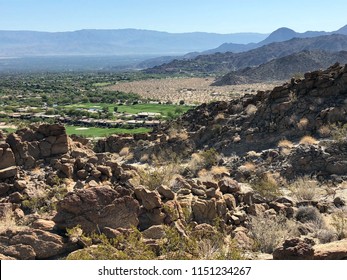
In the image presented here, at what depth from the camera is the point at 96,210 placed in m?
10.9

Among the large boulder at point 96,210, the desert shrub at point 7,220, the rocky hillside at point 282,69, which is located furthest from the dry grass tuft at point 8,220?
the rocky hillside at point 282,69

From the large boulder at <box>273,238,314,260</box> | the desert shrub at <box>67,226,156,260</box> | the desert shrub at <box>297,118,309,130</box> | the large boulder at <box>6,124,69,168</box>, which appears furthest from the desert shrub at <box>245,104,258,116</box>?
the large boulder at <box>273,238,314,260</box>

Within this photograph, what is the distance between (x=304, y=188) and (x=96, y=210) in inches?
344

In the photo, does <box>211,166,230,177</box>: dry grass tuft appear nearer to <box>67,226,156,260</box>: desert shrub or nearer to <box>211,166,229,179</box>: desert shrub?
<box>211,166,229,179</box>: desert shrub

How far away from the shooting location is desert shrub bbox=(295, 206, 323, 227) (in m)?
12.6

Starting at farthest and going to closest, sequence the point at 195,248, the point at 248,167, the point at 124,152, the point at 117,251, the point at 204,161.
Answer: the point at 124,152 → the point at 204,161 → the point at 248,167 → the point at 195,248 → the point at 117,251

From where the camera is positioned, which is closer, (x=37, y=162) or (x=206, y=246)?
(x=206, y=246)

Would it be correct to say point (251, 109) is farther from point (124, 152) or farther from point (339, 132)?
point (124, 152)

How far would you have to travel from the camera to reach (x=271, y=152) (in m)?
21.5

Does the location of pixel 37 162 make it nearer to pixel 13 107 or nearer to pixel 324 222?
pixel 324 222

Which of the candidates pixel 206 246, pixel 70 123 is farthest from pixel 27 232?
pixel 70 123

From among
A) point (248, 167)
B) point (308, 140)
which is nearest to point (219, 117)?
point (308, 140)

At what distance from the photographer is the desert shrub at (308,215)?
12.6 meters
